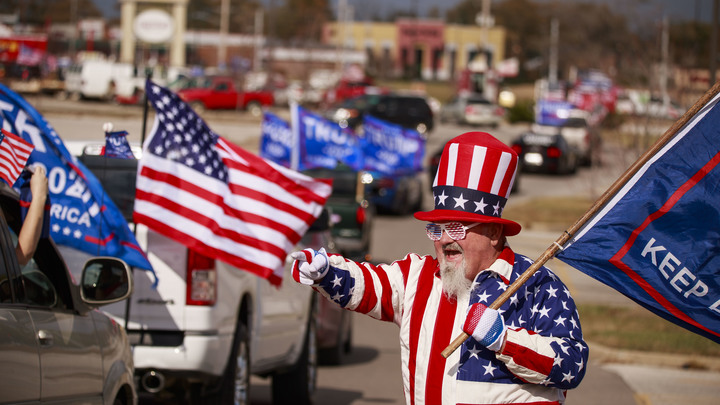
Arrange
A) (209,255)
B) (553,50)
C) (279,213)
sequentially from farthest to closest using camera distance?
(553,50) → (279,213) → (209,255)

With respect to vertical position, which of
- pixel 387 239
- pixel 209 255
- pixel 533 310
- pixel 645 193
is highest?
pixel 645 193

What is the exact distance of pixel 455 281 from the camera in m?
3.93

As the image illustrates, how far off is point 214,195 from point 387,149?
17.4 m

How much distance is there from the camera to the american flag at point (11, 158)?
540 cm

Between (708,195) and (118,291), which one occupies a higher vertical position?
(708,195)

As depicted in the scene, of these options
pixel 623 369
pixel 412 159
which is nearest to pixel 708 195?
pixel 623 369

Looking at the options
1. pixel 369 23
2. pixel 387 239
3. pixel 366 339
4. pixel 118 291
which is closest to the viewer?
pixel 118 291

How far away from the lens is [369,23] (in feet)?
391

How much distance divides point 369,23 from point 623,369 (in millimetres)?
109552

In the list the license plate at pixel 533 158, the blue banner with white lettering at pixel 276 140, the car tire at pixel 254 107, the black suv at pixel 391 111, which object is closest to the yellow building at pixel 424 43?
the car tire at pixel 254 107

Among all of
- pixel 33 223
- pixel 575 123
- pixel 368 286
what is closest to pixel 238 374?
pixel 33 223

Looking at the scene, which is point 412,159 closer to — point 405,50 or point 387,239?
point 387,239

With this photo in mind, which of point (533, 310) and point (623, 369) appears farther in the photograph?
point (623, 369)

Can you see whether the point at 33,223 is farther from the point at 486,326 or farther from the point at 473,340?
the point at 486,326
